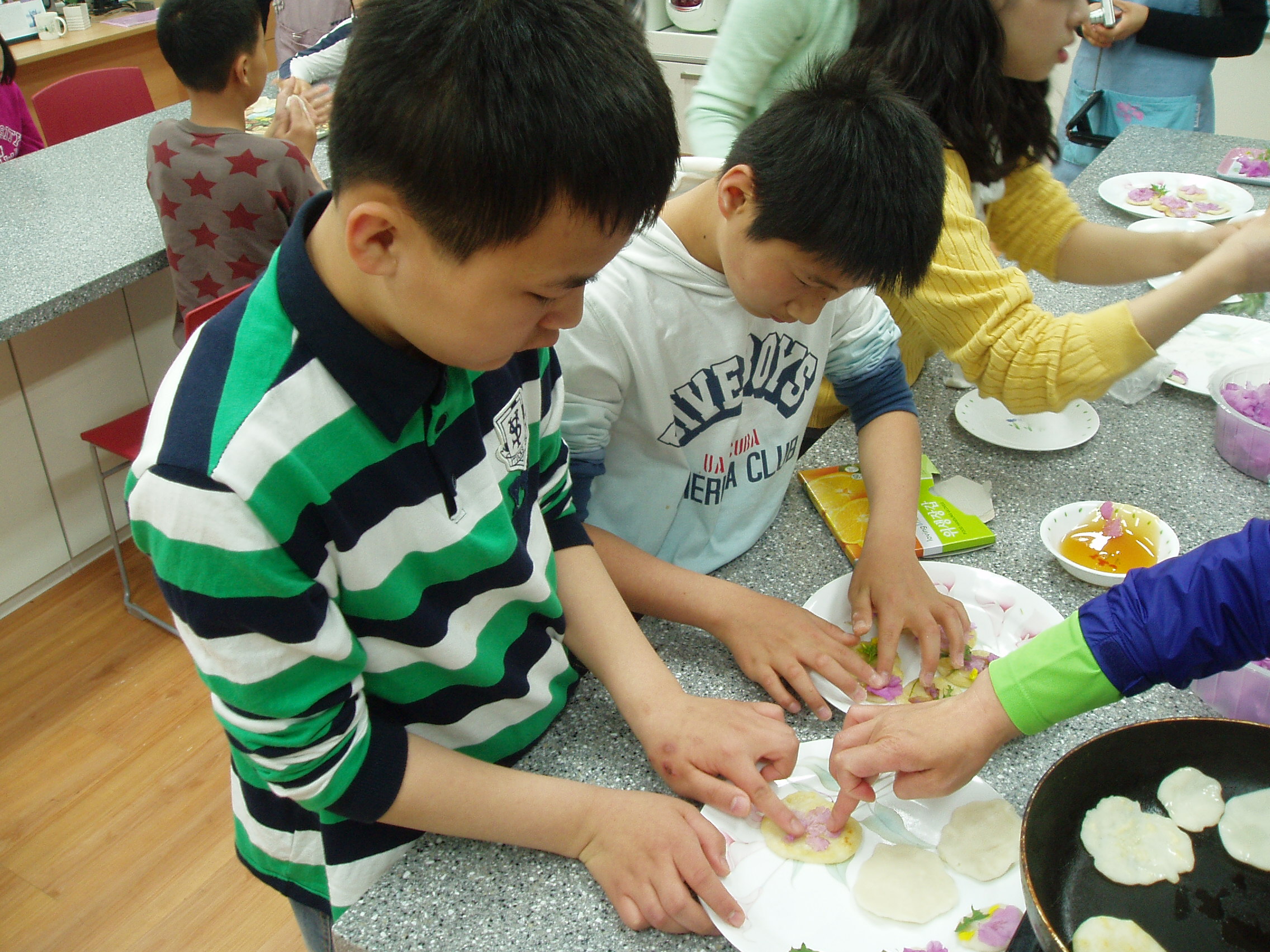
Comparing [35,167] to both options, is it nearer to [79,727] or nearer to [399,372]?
[79,727]

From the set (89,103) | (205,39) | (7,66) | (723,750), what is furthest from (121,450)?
(723,750)

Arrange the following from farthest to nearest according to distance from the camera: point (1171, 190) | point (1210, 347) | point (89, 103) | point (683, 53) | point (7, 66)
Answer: point (683, 53)
point (89, 103)
point (7, 66)
point (1171, 190)
point (1210, 347)

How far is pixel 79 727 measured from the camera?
1.95 m

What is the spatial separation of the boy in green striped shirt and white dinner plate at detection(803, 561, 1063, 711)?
0.64 feet

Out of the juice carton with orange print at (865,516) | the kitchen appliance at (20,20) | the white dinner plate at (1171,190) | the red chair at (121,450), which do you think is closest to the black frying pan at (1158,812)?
the juice carton with orange print at (865,516)

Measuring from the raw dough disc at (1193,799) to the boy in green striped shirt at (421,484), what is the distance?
0.27 meters

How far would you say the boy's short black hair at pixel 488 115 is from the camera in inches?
20.2


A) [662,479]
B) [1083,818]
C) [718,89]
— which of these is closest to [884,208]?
[662,479]

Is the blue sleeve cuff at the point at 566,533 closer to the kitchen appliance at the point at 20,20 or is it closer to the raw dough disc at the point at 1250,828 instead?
the raw dough disc at the point at 1250,828

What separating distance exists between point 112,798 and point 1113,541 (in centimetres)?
182

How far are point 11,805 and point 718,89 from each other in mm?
1867

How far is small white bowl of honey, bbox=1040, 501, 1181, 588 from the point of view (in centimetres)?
96

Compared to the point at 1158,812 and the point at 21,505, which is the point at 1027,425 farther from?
the point at 21,505

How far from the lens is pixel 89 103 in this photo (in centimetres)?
284
